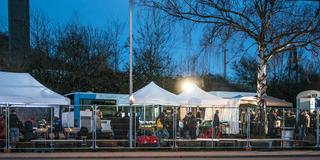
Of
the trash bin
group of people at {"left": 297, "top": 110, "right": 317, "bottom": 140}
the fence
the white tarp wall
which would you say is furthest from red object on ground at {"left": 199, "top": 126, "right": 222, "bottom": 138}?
group of people at {"left": 297, "top": 110, "right": 317, "bottom": 140}

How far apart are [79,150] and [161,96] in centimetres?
817

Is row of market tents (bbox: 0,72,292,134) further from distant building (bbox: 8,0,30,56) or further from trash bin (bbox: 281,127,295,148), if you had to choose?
distant building (bbox: 8,0,30,56)

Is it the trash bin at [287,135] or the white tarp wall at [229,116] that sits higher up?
the white tarp wall at [229,116]

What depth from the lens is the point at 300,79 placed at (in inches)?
2183

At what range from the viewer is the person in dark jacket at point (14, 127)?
65.7ft

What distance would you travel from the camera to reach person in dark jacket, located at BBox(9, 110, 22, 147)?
20016 millimetres

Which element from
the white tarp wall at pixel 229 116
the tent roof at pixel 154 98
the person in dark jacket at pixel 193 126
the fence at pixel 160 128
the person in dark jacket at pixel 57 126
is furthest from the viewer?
the tent roof at pixel 154 98

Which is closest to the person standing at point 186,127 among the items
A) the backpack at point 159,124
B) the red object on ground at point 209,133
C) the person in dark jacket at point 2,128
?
the red object on ground at point 209,133

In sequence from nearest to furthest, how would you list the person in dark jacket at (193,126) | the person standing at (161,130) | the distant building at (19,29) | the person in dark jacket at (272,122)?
the person standing at (161,130) < the person in dark jacket at (193,126) < the person in dark jacket at (272,122) < the distant building at (19,29)

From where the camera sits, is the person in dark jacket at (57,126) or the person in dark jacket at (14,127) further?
the person in dark jacket at (57,126)

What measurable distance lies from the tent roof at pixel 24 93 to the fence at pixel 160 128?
2.65m

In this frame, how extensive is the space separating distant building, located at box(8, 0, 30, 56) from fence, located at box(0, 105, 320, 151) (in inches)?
1176

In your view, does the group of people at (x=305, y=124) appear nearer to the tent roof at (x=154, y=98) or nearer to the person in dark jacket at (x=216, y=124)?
the person in dark jacket at (x=216, y=124)

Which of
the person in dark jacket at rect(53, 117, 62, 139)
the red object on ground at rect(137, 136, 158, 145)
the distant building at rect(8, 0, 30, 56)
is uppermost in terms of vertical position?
the distant building at rect(8, 0, 30, 56)
